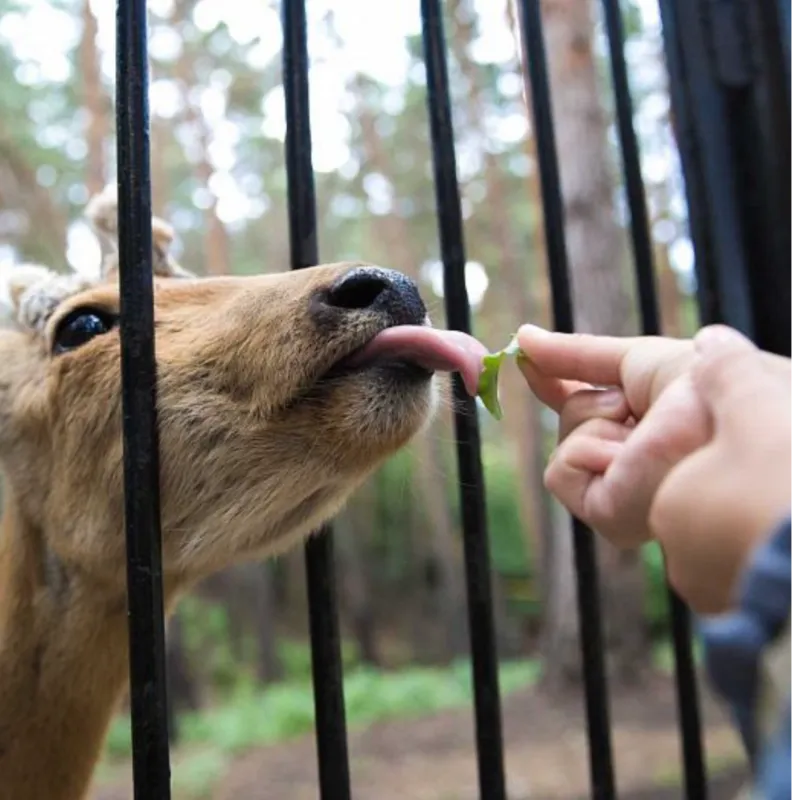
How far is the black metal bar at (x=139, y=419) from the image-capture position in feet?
5.74

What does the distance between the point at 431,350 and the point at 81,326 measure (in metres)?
1.16

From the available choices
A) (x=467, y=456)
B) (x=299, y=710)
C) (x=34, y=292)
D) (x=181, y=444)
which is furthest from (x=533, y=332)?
(x=299, y=710)

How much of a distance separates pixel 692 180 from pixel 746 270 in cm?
24

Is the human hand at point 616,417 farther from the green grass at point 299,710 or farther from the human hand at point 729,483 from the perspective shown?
the green grass at point 299,710

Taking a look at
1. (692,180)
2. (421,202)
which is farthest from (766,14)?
(421,202)

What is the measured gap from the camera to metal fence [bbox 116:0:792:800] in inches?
71.7

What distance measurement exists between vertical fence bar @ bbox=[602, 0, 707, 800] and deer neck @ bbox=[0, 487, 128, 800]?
4.40 ft

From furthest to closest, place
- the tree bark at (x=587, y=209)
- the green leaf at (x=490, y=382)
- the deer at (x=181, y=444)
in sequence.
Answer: the tree bark at (x=587, y=209) → the deer at (x=181, y=444) → the green leaf at (x=490, y=382)

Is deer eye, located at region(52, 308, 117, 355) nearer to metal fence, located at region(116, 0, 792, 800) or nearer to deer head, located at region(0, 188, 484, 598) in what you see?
deer head, located at region(0, 188, 484, 598)

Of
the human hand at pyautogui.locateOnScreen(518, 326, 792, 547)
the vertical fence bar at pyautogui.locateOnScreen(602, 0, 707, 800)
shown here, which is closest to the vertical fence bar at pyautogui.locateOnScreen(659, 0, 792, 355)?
the vertical fence bar at pyautogui.locateOnScreen(602, 0, 707, 800)

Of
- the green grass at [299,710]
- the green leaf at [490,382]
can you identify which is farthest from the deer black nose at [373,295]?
the green grass at [299,710]

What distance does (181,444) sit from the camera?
7.41 feet

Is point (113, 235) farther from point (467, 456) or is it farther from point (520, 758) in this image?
point (520, 758)

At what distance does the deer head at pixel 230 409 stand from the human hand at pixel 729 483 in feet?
2.17
